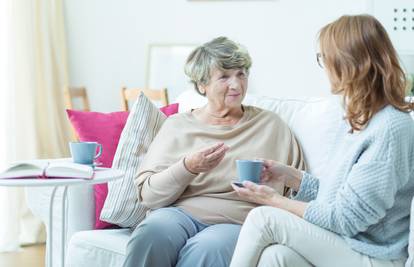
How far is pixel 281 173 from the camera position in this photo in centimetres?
239

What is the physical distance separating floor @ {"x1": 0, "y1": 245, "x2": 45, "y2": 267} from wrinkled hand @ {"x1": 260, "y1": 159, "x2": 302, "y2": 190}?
73.5 inches

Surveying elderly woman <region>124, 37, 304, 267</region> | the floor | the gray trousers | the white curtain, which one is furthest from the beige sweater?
the white curtain

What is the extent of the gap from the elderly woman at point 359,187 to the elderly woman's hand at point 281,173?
1.20ft

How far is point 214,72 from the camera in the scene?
8.80 feet

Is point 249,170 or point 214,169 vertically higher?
point 249,170

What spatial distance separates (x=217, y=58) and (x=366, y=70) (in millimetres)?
828

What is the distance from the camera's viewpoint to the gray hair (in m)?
2.66

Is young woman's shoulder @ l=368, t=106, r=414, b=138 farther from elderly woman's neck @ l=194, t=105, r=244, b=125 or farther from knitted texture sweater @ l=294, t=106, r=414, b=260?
elderly woman's neck @ l=194, t=105, r=244, b=125

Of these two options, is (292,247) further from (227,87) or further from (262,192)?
(227,87)

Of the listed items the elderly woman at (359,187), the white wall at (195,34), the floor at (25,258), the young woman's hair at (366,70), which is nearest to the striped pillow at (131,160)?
the elderly woman at (359,187)

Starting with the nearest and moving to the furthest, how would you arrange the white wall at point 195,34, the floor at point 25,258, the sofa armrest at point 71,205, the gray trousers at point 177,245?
the gray trousers at point 177,245 < the sofa armrest at point 71,205 < the floor at point 25,258 < the white wall at point 195,34

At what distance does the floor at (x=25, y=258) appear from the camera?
3.86m

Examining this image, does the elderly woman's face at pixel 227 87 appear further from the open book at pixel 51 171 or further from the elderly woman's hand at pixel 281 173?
the open book at pixel 51 171

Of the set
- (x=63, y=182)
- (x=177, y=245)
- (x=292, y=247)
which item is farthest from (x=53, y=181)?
(x=292, y=247)
